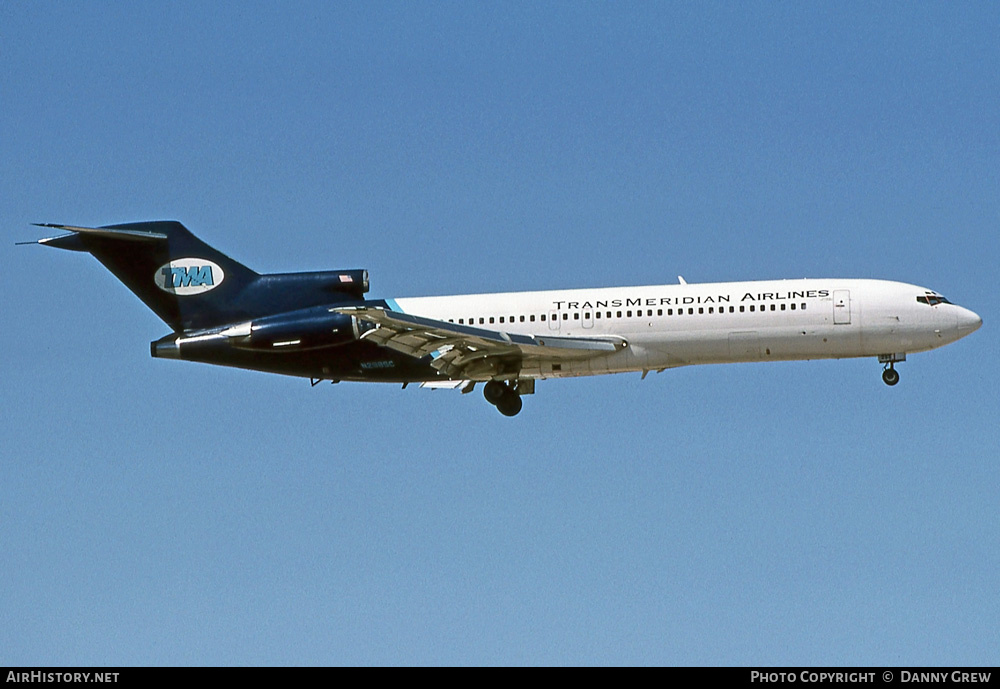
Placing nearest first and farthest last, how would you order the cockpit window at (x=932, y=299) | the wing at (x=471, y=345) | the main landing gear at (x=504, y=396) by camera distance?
1. the wing at (x=471, y=345)
2. the cockpit window at (x=932, y=299)
3. the main landing gear at (x=504, y=396)

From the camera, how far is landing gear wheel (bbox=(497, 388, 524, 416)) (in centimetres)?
4278

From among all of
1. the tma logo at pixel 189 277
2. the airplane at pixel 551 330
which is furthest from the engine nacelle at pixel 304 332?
the tma logo at pixel 189 277

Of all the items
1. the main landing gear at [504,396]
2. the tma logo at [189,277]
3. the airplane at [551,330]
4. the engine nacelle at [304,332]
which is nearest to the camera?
the airplane at [551,330]

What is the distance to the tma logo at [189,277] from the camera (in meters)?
43.6

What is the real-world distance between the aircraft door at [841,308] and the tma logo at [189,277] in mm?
18024

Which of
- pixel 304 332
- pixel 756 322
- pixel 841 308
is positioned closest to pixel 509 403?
pixel 304 332

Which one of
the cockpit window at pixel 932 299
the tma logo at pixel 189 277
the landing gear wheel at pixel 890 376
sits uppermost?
the tma logo at pixel 189 277

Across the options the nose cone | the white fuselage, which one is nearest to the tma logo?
the white fuselage

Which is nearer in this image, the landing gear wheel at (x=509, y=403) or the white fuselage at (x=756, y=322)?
the white fuselage at (x=756, y=322)

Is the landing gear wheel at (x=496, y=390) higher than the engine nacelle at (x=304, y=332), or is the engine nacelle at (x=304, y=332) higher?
the engine nacelle at (x=304, y=332)

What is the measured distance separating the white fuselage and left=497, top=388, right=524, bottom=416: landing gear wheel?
181cm

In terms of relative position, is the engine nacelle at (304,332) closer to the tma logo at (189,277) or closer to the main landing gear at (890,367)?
the tma logo at (189,277)

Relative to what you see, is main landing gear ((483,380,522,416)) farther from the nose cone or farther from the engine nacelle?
the nose cone

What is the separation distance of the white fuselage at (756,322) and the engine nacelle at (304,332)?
5526 millimetres
